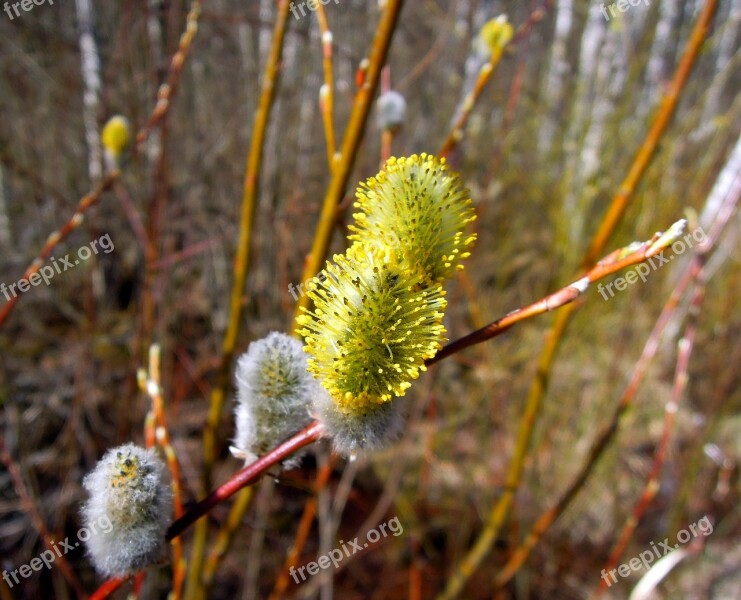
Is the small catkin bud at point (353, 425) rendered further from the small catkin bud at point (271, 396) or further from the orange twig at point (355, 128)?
the orange twig at point (355, 128)

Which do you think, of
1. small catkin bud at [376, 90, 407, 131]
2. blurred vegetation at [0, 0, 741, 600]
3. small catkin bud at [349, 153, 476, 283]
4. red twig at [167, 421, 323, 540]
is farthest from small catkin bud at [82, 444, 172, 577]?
blurred vegetation at [0, 0, 741, 600]

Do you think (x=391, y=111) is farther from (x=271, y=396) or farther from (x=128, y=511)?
(x=128, y=511)

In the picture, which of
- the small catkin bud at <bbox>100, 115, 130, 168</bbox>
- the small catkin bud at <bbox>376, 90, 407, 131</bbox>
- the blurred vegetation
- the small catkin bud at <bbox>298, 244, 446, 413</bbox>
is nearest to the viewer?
the small catkin bud at <bbox>298, 244, 446, 413</bbox>

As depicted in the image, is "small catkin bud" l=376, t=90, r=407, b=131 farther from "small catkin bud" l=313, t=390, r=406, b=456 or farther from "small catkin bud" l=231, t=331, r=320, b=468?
"small catkin bud" l=313, t=390, r=406, b=456

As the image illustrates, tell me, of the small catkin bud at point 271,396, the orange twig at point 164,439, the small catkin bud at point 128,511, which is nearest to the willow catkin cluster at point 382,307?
the small catkin bud at point 271,396

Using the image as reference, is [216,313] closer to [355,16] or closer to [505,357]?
[505,357]

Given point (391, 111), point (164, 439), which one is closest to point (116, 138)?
point (391, 111)

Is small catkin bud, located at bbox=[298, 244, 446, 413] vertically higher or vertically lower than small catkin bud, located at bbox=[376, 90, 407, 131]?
lower
